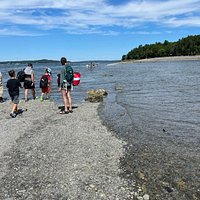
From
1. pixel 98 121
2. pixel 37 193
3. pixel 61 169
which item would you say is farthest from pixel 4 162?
pixel 98 121

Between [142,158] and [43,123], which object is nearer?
[142,158]

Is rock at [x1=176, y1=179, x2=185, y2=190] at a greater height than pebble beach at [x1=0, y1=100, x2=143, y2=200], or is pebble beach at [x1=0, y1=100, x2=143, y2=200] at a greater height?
pebble beach at [x1=0, y1=100, x2=143, y2=200]

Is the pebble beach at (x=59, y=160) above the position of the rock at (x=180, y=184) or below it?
above

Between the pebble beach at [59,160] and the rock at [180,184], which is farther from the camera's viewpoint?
the rock at [180,184]

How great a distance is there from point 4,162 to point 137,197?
13.9ft

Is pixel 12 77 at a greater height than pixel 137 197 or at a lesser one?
greater

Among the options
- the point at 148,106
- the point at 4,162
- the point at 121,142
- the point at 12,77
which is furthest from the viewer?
the point at 148,106

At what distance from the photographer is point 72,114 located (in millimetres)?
17328

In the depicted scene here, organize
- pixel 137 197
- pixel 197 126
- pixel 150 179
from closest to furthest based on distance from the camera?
pixel 137 197 < pixel 150 179 < pixel 197 126

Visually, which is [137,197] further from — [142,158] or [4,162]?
[4,162]

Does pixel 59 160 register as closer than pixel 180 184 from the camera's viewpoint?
No

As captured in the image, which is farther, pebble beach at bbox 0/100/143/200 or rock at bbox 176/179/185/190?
rock at bbox 176/179/185/190

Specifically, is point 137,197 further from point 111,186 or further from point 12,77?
point 12,77

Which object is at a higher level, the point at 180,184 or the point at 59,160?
the point at 59,160
